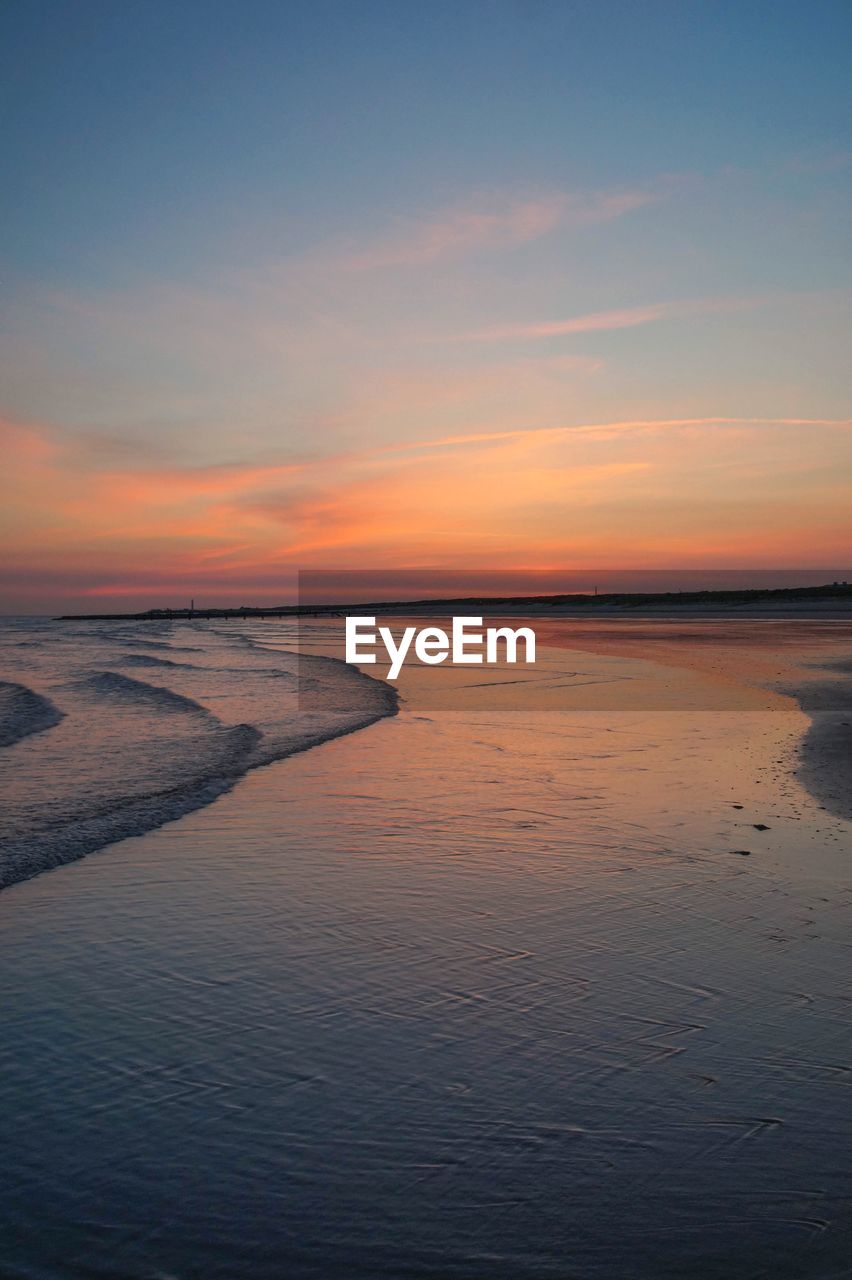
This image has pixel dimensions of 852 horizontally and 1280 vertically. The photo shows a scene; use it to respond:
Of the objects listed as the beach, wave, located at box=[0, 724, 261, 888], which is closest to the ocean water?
wave, located at box=[0, 724, 261, 888]

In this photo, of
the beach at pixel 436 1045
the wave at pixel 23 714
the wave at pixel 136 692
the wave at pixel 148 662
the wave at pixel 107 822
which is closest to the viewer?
the beach at pixel 436 1045

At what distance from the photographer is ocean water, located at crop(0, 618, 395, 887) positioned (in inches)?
369

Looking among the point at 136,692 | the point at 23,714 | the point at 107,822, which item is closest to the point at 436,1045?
the point at 107,822

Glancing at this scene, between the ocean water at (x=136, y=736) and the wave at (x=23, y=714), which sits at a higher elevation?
the wave at (x=23, y=714)

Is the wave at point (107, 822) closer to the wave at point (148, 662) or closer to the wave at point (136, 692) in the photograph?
the wave at point (136, 692)

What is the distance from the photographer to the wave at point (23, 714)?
15.9 metres

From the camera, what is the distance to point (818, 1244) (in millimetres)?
3143

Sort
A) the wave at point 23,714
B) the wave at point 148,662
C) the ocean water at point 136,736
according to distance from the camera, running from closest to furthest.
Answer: the ocean water at point 136,736
the wave at point 23,714
the wave at point 148,662

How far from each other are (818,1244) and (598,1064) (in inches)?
53.1

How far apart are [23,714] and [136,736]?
435cm

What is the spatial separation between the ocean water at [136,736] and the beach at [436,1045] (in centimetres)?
81

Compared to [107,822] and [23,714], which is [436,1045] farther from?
[23,714]

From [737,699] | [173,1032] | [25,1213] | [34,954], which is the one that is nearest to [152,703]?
[737,699]

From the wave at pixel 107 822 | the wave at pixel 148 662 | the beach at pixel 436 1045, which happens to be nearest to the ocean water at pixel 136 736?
the wave at pixel 107 822
